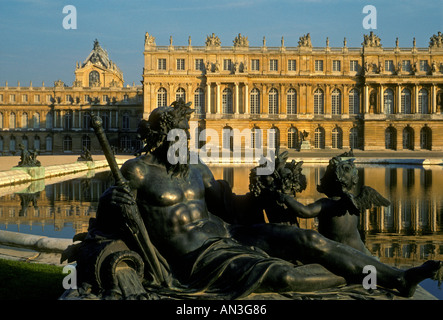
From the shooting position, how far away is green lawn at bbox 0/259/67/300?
15.4 ft

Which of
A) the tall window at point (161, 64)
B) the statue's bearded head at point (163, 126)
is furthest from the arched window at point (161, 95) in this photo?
the statue's bearded head at point (163, 126)

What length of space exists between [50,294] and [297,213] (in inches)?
105

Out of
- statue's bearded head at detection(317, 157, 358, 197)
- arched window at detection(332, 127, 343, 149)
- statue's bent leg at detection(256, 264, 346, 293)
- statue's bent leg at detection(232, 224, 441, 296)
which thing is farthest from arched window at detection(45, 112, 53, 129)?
statue's bent leg at detection(256, 264, 346, 293)

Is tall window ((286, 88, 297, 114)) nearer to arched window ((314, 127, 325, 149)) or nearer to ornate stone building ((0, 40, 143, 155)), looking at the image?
arched window ((314, 127, 325, 149))

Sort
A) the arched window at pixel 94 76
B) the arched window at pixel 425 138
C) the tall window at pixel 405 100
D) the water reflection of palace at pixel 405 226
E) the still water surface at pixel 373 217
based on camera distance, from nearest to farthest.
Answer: the water reflection of palace at pixel 405 226
the still water surface at pixel 373 217
the arched window at pixel 425 138
the tall window at pixel 405 100
the arched window at pixel 94 76

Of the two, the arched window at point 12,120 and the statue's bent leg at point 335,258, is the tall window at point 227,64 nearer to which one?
the arched window at point 12,120

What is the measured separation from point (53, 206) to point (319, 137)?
45.0 meters

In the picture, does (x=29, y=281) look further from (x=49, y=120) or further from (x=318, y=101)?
(x=49, y=120)

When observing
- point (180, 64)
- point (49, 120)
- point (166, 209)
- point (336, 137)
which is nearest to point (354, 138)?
point (336, 137)

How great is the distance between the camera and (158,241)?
3.79 metres

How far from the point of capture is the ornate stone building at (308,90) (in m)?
52.2

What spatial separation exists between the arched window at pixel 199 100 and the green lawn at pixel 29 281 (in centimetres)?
4774
